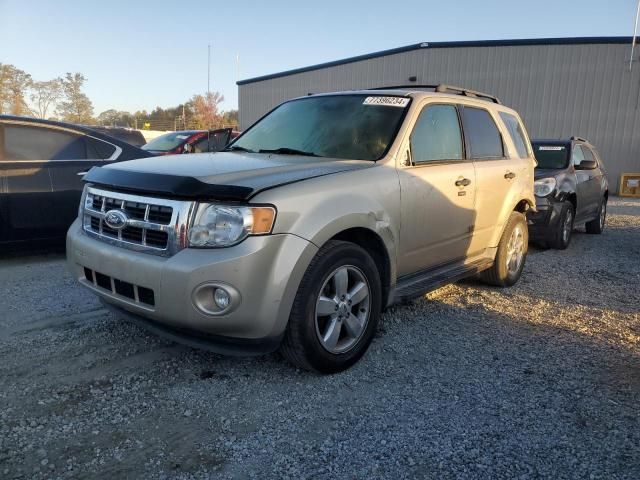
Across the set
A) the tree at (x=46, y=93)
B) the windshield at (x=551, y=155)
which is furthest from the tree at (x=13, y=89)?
the windshield at (x=551, y=155)

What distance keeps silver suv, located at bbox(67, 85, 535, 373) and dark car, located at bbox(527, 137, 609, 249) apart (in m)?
2.97

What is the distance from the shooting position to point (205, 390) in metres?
2.89

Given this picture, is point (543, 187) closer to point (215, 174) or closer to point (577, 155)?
point (577, 155)

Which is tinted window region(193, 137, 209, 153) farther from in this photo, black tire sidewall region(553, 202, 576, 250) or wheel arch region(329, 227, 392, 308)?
wheel arch region(329, 227, 392, 308)

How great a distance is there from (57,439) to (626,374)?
129 inches

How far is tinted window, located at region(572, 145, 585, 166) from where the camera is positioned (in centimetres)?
785

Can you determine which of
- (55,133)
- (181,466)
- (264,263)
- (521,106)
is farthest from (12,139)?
(521,106)

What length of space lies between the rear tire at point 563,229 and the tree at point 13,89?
4273 cm

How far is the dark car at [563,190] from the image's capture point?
6.99 meters

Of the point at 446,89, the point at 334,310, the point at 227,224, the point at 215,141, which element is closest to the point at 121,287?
the point at 227,224

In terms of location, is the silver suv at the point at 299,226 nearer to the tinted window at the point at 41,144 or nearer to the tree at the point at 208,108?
the tinted window at the point at 41,144

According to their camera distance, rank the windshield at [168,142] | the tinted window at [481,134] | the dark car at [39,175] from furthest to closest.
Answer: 1. the windshield at [168,142]
2. the dark car at [39,175]
3. the tinted window at [481,134]

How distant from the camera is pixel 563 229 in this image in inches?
285

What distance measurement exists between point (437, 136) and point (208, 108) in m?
57.7
